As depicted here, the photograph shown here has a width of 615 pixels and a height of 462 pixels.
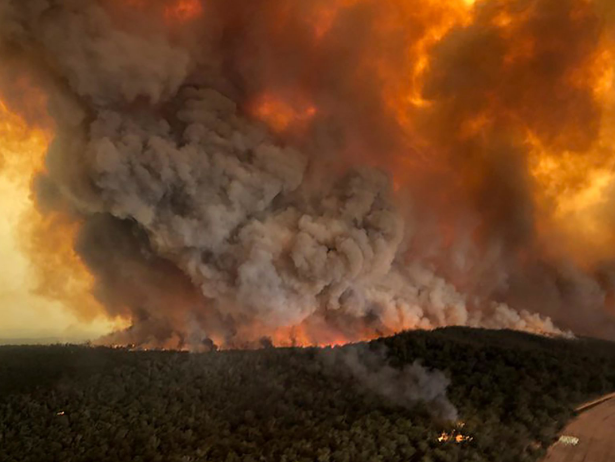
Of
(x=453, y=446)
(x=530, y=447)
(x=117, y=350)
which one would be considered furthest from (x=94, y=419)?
(x=530, y=447)

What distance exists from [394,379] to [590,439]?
27.7ft

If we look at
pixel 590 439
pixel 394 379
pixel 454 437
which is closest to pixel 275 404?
pixel 394 379

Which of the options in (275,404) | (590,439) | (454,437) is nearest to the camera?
(454,437)

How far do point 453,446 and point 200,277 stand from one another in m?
18.8

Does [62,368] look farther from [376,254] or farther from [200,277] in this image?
[376,254]

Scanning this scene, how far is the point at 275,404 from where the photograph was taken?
22844 mm

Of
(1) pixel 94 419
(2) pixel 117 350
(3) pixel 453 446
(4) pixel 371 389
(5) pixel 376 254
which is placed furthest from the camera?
(5) pixel 376 254

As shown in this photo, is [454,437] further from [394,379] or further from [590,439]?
[394,379]

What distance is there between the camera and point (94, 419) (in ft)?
70.4

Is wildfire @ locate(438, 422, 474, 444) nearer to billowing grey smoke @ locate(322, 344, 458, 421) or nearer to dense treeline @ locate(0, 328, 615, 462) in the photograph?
dense treeline @ locate(0, 328, 615, 462)

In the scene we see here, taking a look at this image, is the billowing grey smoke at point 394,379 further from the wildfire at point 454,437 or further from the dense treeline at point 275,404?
the wildfire at point 454,437

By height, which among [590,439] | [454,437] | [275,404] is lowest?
[590,439]

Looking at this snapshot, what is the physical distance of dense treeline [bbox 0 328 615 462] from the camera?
19312 mm


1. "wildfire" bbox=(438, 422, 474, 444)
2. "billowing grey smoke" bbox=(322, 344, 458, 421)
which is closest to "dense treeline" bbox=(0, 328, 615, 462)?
"wildfire" bbox=(438, 422, 474, 444)
